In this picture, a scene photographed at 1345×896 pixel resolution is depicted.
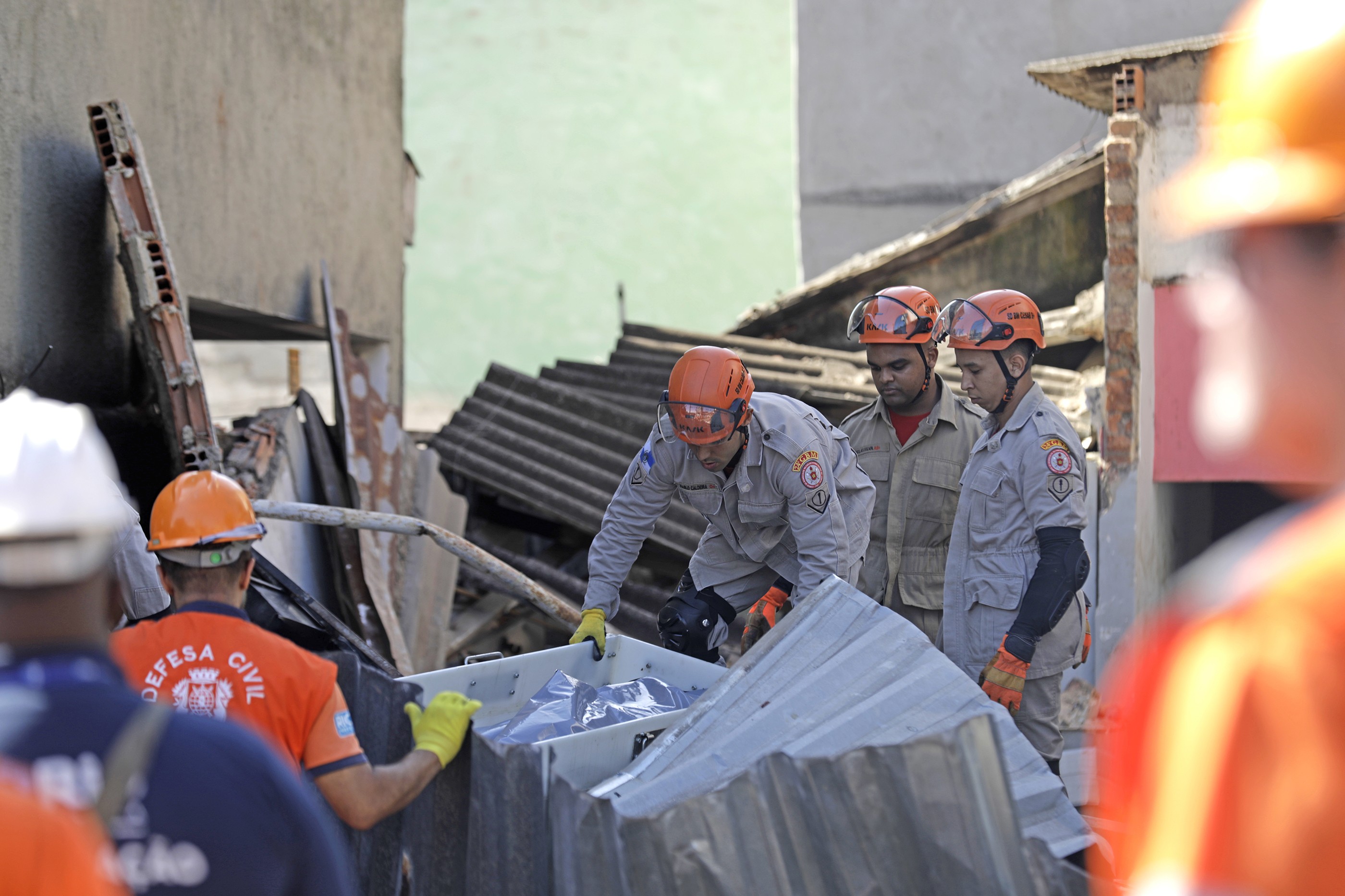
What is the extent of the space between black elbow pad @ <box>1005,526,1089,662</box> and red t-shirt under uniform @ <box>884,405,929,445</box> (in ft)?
3.39

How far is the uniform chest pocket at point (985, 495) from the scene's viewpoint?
3994mm

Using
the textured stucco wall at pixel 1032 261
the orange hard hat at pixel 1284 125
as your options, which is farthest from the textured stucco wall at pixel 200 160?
the orange hard hat at pixel 1284 125

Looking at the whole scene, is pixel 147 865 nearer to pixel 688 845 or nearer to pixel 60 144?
pixel 688 845

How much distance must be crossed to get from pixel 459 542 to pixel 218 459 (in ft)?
4.47

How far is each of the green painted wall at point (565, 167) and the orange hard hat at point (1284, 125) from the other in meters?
17.6

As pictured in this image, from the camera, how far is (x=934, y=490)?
4.64 m

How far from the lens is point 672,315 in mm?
18531

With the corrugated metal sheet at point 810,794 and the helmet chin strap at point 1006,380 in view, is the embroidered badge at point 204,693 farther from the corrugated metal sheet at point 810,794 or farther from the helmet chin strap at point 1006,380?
the helmet chin strap at point 1006,380

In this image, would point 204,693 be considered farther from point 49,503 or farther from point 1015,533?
point 1015,533

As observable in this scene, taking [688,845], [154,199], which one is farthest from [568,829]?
[154,199]

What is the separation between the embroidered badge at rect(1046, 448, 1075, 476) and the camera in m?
3.82

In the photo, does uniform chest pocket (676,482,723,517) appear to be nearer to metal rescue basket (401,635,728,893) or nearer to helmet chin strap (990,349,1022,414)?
metal rescue basket (401,635,728,893)

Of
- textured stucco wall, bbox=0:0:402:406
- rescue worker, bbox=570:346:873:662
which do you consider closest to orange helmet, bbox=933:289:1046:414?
rescue worker, bbox=570:346:873:662

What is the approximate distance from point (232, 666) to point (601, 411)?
256 inches
